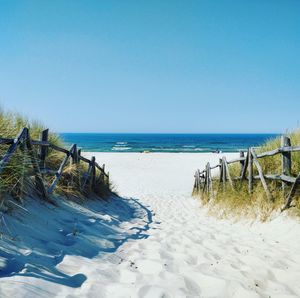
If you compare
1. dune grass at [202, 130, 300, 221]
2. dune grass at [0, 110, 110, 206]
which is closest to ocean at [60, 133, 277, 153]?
dune grass at [0, 110, 110, 206]

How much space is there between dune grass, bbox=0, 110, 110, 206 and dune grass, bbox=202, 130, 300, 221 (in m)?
3.55

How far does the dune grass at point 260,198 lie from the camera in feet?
21.3

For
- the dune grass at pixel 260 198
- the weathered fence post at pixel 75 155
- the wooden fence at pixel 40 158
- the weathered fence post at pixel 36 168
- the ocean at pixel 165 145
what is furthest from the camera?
the ocean at pixel 165 145

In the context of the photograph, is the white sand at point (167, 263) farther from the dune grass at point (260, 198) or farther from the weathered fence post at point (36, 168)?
the weathered fence post at point (36, 168)

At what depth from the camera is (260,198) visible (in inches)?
276

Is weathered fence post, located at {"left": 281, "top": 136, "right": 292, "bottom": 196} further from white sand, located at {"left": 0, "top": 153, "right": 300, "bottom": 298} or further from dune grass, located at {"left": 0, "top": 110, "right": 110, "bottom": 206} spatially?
dune grass, located at {"left": 0, "top": 110, "right": 110, "bottom": 206}

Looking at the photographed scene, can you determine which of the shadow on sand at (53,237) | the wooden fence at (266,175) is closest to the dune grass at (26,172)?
the shadow on sand at (53,237)

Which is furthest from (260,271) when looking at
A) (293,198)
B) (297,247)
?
(293,198)

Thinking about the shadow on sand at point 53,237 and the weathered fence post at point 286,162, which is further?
the weathered fence post at point 286,162

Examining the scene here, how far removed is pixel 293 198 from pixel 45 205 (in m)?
4.37

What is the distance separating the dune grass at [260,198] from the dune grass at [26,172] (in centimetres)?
355

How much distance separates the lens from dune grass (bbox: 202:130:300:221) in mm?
6504

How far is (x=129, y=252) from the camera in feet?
14.4

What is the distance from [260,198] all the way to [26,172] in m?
4.69
